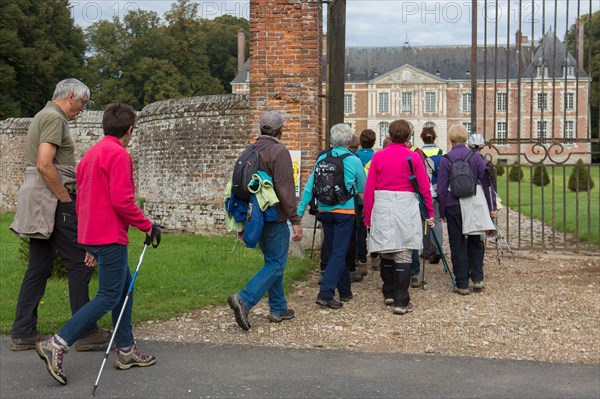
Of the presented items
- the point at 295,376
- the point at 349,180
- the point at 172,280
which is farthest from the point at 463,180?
the point at 172,280

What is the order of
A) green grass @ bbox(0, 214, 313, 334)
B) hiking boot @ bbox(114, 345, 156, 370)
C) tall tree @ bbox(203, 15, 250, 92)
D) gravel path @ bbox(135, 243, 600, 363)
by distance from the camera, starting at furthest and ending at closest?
1. tall tree @ bbox(203, 15, 250, 92)
2. green grass @ bbox(0, 214, 313, 334)
3. gravel path @ bbox(135, 243, 600, 363)
4. hiking boot @ bbox(114, 345, 156, 370)

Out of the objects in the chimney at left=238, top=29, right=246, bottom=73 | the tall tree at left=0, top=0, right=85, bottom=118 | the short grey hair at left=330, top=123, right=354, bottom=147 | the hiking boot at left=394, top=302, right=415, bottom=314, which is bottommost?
the hiking boot at left=394, top=302, right=415, bottom=314

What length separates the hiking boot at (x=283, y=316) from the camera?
5695 millimetres

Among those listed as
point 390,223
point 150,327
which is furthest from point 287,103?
point 150,327

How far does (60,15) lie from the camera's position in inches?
1470

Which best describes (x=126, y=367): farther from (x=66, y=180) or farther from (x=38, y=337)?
(x=66, y=180)

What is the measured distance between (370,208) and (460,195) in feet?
3.59

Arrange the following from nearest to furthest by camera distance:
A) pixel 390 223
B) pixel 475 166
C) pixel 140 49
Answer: pixel 390 223 < pixel 475 166 < pixel 140 49

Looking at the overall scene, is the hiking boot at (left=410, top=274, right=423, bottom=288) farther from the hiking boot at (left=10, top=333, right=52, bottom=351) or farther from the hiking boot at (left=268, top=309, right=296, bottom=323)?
the hiking boot at (left=10, top=333, right=52, bottom=351)

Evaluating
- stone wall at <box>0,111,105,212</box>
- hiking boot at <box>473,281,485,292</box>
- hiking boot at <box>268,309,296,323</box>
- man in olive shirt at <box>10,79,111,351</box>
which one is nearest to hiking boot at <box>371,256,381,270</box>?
hiking boot at <box>473,281,485,292</box>

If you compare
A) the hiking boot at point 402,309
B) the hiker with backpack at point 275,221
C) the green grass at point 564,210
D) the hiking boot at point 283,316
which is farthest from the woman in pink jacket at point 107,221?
the green grass at point 564,210

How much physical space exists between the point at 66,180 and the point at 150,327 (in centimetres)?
145

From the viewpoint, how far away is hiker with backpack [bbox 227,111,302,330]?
17.5ft

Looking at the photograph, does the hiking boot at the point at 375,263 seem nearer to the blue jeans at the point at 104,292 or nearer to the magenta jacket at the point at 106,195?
the blue jeans at the point at 104,292
